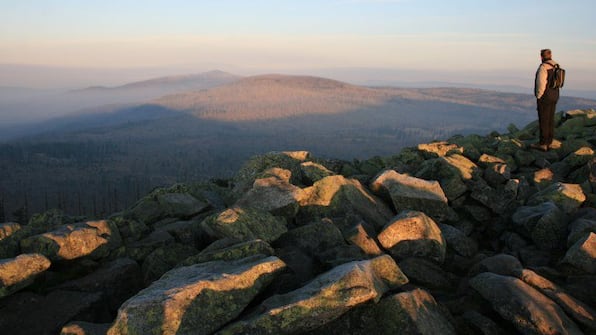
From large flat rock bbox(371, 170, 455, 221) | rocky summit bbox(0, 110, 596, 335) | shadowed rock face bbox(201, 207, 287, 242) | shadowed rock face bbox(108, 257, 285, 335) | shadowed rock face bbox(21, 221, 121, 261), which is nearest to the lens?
shadowed rock face bbox(108, 257, 285, 335)

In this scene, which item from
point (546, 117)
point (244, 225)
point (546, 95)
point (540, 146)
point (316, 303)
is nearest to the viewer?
point (316, 303)

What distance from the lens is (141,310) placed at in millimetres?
7695

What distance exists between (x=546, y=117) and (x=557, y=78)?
2066 millimetres

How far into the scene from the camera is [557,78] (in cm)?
2259

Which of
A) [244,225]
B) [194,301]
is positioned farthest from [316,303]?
[244,225]

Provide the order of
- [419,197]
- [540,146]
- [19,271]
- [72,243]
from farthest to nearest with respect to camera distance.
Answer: [540,146] < [419,197] < [72,243] < [19,271]

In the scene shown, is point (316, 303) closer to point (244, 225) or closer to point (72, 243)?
point (244, 225)

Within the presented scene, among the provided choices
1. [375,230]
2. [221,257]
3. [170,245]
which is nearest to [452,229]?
[375,230]

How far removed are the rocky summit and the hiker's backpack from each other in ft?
14.2

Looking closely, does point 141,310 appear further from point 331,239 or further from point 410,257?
point 410,257

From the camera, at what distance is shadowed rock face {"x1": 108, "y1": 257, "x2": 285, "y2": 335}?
7.58 m

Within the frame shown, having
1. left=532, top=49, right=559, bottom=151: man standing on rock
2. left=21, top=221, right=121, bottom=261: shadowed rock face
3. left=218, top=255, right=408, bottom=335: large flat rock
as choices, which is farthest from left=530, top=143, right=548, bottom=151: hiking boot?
left=21, top=221, right=121, bottom=261: shadowed rock face

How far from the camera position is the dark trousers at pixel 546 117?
23391 mm

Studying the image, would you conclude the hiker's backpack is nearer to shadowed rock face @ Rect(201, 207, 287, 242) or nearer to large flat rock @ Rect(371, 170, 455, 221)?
large flat rock @ Rect(371, 170, 455, 221)
